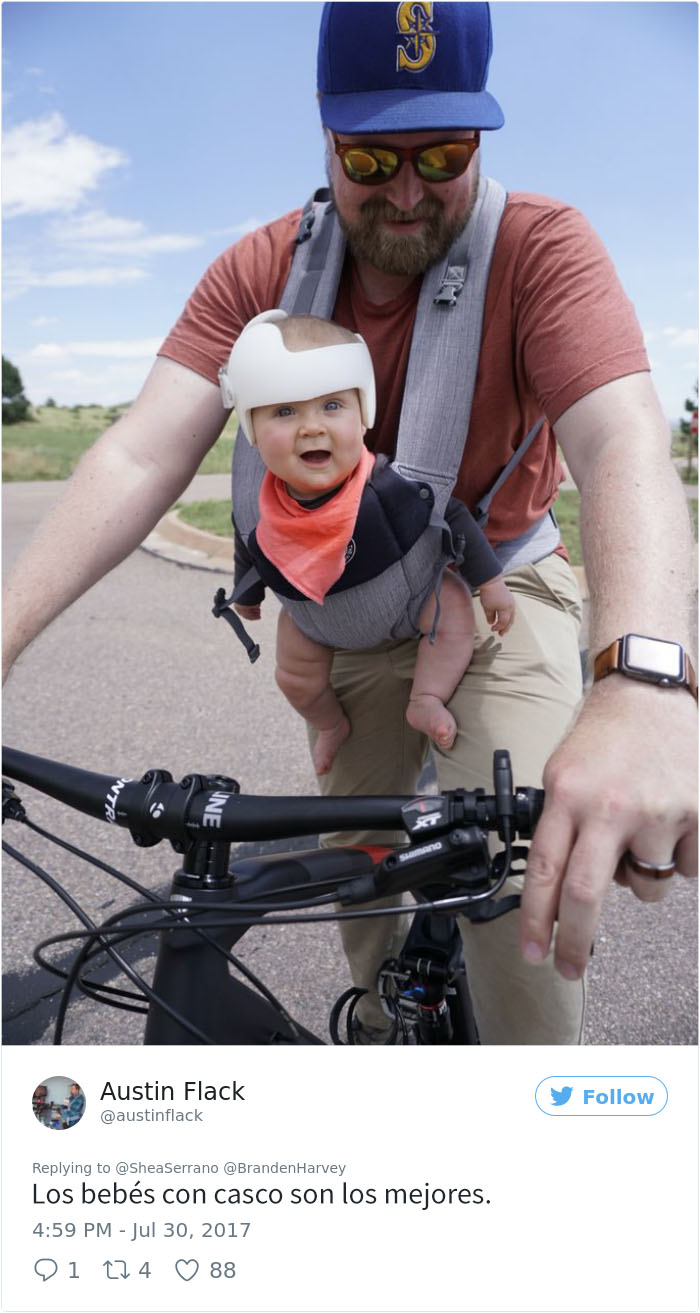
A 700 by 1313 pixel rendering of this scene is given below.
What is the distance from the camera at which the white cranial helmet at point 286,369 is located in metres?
1.51

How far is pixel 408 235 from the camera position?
1.65 metres

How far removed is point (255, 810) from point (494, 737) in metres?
0.64

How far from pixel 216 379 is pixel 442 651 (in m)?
0.62

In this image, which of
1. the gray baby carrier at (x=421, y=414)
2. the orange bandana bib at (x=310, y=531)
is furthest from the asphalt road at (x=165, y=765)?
the orange bandana bib at (x=310, y=531)

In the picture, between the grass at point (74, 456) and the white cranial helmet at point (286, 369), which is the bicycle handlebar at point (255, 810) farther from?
the grass at point (74, 456)

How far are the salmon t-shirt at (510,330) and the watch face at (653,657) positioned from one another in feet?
1.72

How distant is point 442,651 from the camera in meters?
1.86

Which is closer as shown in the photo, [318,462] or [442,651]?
[318,462]

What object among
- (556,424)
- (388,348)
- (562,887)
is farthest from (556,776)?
(388,348)

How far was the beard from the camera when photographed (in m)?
1.63

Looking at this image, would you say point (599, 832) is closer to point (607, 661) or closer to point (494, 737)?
point (607, 661)

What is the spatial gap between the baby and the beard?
173 mm
